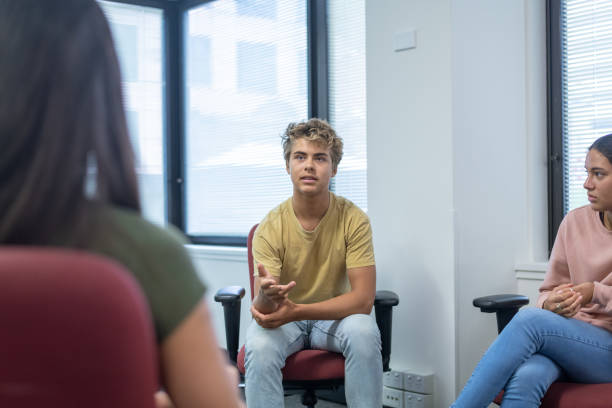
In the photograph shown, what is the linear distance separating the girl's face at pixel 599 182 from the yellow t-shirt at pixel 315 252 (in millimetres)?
808

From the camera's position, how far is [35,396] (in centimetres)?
55

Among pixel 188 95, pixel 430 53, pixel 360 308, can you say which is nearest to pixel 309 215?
pixel 360 308

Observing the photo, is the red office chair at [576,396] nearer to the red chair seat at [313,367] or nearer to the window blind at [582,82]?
the red chair seat at [313,367]

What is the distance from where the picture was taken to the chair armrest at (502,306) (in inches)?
83.0

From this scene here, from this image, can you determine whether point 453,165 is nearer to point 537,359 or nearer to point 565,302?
point 565,302

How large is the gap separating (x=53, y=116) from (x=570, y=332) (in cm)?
174

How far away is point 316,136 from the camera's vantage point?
8.20ft

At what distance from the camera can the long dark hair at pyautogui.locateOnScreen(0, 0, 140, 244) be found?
62 cm

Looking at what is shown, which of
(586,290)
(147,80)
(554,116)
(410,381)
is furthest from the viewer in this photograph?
(147,80)

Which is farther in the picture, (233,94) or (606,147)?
(233,94)

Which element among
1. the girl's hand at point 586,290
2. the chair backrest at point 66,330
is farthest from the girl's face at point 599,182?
the chair backrest at point 66,330

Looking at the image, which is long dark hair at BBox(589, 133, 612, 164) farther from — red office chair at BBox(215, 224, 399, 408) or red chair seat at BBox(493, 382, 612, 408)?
red office chair at BBox(215, 224, 399, 408)

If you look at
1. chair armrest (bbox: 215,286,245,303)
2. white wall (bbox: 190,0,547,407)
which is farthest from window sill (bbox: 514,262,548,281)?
chair armrest (bbox: 215,286,245,303)

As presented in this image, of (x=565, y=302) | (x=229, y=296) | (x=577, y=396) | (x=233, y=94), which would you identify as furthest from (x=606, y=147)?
(x=233, y=94)
